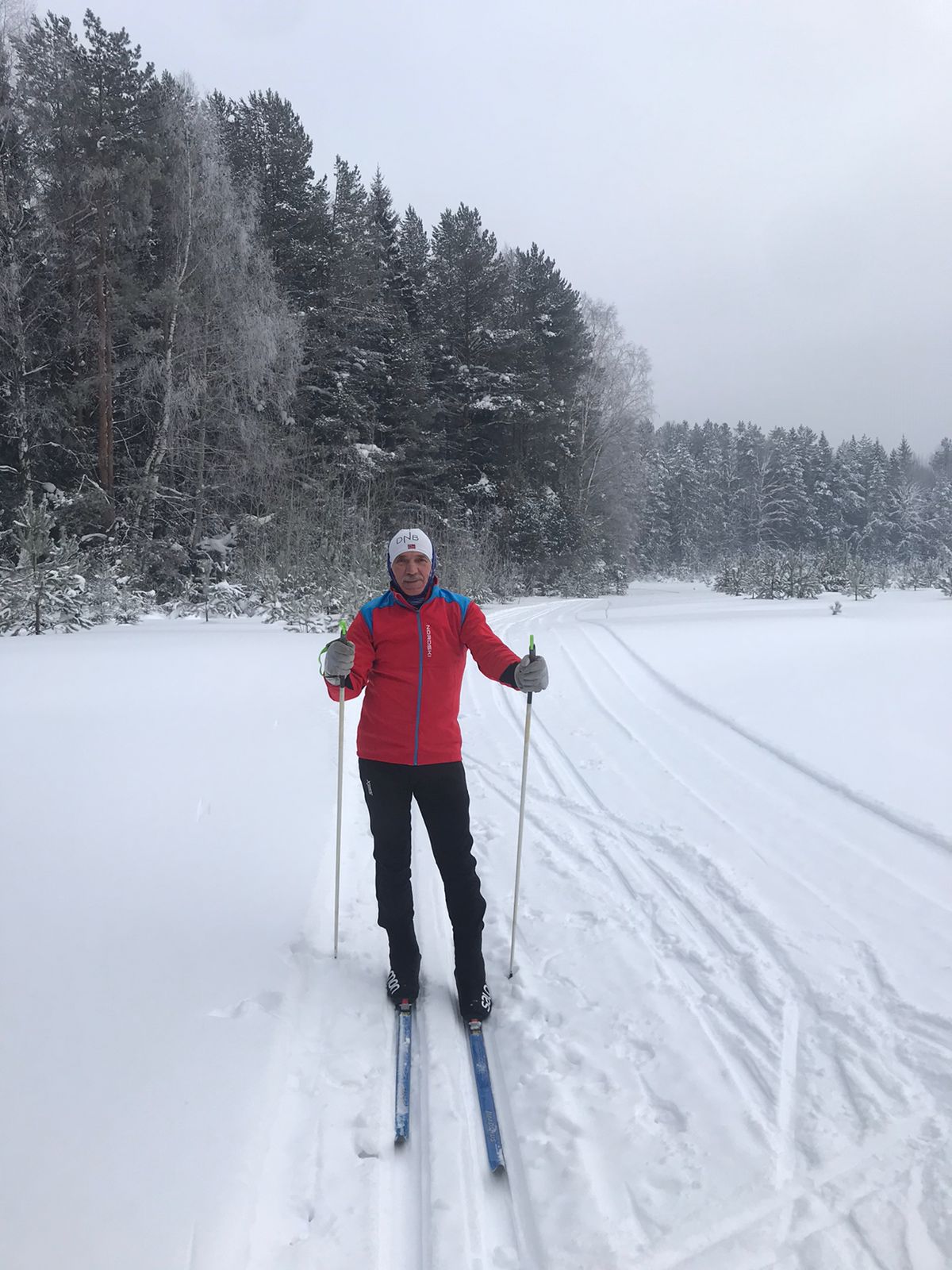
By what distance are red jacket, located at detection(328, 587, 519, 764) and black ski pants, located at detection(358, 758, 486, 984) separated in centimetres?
6

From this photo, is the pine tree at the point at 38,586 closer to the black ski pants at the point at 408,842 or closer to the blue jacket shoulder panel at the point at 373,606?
the blue jacket shoulder panel at the point at 373,606

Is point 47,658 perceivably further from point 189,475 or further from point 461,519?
point 461,519

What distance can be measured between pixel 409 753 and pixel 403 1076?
3.66ft

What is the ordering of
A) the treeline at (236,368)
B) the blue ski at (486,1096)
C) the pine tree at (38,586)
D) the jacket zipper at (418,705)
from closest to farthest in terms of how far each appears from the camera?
the blue ski at (486,1096) < the jacket zipper at (418,705) < the pine tree at (38,586) < the treeline at (236,368)

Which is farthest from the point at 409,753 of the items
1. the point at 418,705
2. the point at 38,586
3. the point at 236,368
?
the point at 236,368

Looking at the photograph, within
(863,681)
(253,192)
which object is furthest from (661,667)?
(253,192)

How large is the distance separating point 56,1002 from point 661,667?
827 cm

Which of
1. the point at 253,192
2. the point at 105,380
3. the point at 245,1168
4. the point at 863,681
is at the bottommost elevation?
the point at 245,1168

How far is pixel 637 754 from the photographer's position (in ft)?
19.5

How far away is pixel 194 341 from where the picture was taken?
16.5 meters

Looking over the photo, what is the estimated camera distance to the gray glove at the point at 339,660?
2.65 metres

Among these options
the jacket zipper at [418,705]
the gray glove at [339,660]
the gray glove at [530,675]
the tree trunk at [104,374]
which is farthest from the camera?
the tree trunk at [104,374]

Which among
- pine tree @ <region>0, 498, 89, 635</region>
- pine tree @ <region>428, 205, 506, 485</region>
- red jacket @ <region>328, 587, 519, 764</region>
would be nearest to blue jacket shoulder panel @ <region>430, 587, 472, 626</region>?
red jacket @ <region>328, 587, 519, 764</region>

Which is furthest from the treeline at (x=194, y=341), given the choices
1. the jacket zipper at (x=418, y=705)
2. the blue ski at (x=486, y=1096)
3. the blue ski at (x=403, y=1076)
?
the blue ski at (x=486, y=1096)
